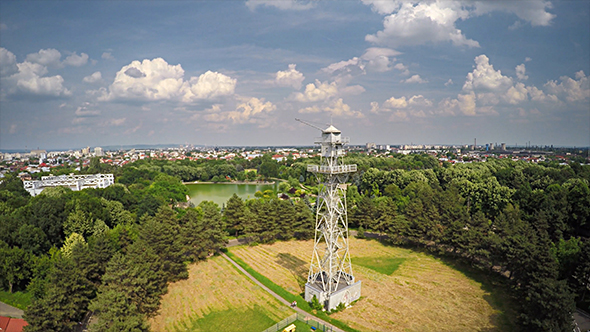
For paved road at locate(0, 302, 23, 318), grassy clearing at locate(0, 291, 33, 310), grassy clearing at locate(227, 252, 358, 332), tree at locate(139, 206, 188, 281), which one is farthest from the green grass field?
grassy clearing at locate(0, 291, 33, 310)

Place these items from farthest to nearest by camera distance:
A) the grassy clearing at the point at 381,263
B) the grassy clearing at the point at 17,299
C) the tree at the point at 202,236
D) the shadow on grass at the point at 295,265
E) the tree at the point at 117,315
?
the tree at the point at 202,236
the grassy clearing at the point at 381,263
the shadow on grass at the point at 295,265
the grassy clearing at the point at 17,299
the tree at the point at 117,315

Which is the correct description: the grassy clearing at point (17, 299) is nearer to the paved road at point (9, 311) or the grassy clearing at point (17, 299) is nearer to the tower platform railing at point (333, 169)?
the paved road at point (9, 311)

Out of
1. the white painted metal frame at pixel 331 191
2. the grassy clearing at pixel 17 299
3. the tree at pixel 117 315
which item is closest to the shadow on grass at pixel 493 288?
the white painted metal frame at pixel 331 191

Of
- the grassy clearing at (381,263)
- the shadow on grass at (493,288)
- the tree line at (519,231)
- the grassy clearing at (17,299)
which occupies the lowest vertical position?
the grassy clearing at (17,299)

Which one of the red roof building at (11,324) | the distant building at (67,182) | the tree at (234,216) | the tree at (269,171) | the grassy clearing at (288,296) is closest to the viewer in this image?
the red roof building at (11,324)

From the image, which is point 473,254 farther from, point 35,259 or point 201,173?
point 201,173

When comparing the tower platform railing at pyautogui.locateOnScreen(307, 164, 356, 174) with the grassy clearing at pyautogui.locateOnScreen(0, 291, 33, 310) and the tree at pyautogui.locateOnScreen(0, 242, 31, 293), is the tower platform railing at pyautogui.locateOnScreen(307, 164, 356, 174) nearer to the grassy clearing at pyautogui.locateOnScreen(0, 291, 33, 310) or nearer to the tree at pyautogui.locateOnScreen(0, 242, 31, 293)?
the grassy clearing at pyautogui.locateOnScreen(0, 291, 33, 310)

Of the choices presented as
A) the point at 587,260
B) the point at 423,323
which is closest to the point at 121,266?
the point at 423,323
